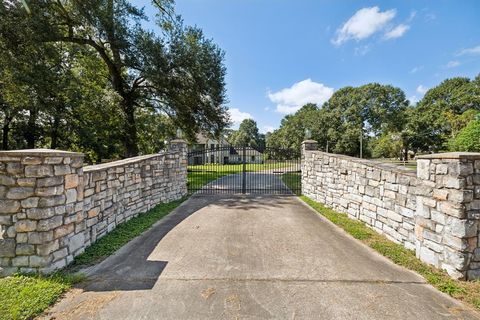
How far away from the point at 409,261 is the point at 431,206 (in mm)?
894

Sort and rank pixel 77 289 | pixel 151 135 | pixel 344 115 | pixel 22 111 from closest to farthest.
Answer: pixel 77 289, pixel 22 111, pixel 151 135, pixel 344 115

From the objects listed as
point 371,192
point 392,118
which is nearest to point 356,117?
point 392,118

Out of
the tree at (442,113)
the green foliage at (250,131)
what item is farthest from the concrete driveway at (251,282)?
the green foliage at (250,131)

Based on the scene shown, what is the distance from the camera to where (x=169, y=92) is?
11805 mm

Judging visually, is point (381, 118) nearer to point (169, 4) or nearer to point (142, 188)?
point (169, 4)

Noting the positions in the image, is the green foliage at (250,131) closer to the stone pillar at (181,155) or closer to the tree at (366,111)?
the tree at (366,111)

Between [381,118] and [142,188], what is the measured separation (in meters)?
44.5

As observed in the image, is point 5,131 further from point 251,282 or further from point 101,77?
point 251,282

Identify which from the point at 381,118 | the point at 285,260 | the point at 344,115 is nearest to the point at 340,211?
the point at 285,260

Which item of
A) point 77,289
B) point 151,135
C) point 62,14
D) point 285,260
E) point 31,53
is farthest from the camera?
point 151,135

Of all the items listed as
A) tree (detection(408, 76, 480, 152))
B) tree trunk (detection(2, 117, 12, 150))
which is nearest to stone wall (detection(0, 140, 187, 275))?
tree trunk (detection(2, 117, 12, 150))

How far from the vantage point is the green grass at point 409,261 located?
268 centimetres

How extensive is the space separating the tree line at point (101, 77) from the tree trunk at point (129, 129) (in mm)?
54

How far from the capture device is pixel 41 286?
2648mm
